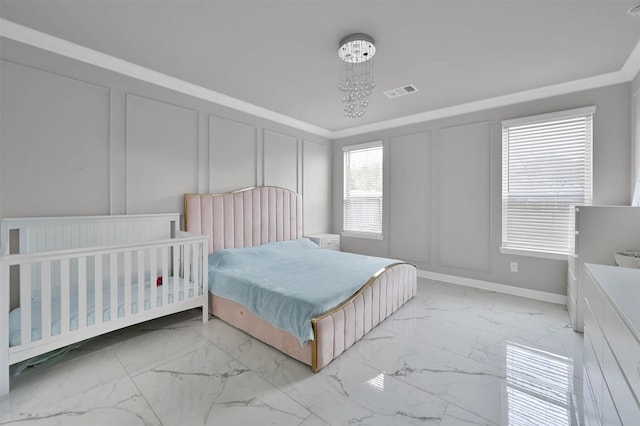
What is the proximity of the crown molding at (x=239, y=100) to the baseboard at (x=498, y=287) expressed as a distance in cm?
232

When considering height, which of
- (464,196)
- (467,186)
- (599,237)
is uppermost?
(467,186)

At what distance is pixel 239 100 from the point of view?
11.9 ft

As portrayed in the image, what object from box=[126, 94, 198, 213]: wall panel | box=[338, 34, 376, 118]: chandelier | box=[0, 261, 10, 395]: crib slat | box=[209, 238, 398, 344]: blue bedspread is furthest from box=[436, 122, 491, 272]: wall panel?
box=[0, 261, 10, 395]: crib slat

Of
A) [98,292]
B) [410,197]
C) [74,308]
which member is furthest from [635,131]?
[74,308]

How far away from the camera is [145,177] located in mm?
2889

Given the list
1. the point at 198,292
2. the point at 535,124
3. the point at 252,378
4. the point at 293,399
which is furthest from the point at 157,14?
the point at 535,124

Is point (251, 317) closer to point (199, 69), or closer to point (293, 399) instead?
point (293, 399)

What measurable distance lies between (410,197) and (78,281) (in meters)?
4.03

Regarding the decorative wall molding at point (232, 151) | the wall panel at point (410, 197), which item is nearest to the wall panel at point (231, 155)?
the decorative wall molding at point (232, 151)

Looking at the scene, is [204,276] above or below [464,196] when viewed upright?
below

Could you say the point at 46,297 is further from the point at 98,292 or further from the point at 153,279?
the point at 153,279

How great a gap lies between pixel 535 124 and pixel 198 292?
166 inches

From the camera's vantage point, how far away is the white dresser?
84cm

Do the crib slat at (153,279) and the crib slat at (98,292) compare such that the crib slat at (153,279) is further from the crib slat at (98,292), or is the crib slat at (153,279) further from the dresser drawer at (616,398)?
the dresser drawer at (616,398)
